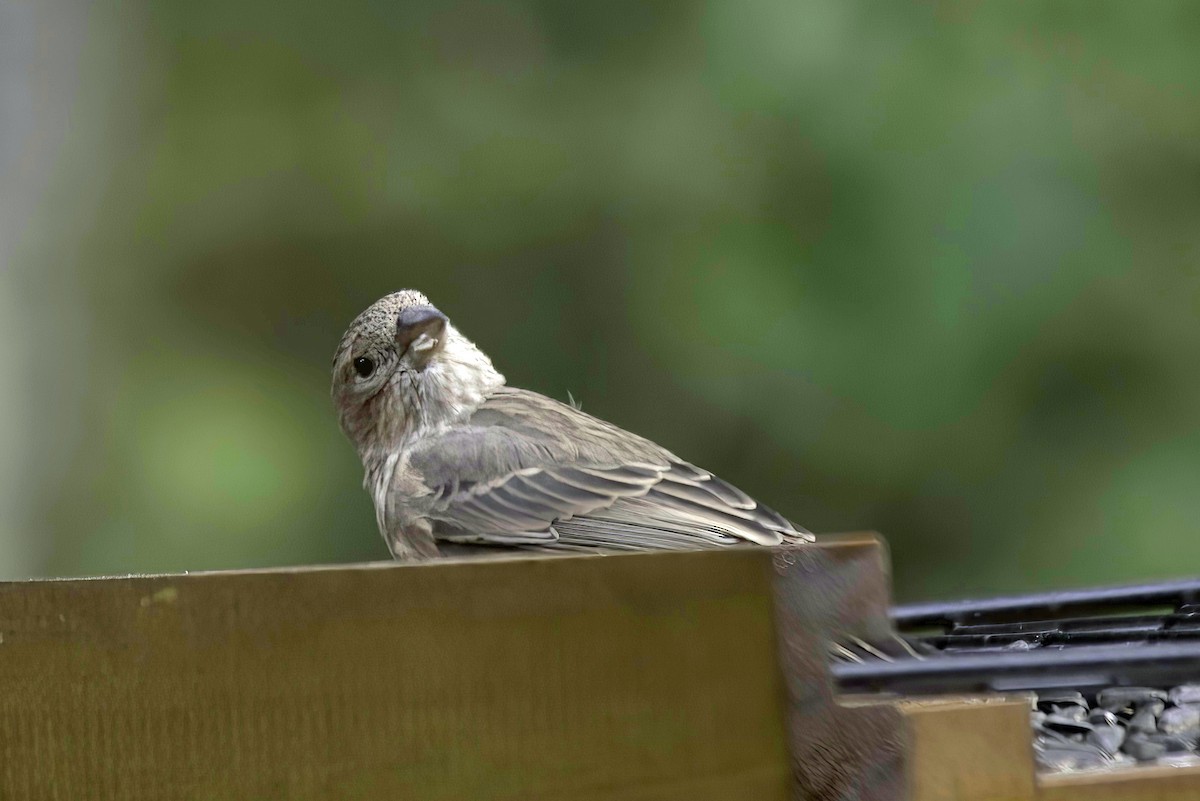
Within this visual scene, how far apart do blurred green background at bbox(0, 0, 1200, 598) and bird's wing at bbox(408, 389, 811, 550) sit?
152cm

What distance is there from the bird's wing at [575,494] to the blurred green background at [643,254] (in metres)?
1.52

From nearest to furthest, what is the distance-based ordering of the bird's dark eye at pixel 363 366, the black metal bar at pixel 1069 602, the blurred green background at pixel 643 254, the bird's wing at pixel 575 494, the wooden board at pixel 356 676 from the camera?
1. the wooden board at pixel 356 676
2. the black metal bar at pixel 1069 602
3. the bird's wing at pixel 575 494
4. the bird's dark eye at pixel 363 366
5. the blurred green background at pixel 643 254

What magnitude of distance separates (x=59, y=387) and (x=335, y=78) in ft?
5.32

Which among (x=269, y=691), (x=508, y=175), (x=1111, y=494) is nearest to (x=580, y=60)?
(x=508, y=175)

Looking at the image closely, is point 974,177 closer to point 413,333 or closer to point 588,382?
point 588,382

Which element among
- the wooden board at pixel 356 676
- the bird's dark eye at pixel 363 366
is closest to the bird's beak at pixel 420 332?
the bird's dark eye at pixel 363 366

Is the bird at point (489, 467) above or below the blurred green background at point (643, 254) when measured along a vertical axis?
below

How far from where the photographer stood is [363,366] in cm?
344

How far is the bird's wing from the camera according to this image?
288 centimetres

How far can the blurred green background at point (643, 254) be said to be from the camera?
173 inches

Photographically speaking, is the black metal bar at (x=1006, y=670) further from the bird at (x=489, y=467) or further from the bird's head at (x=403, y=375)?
the bird's head at (x=403, y=375)

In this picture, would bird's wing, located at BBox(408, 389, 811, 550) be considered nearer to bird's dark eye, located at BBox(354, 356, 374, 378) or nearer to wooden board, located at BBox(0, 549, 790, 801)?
bird's dark eye, located at BBox(354, 356, 374, 378)

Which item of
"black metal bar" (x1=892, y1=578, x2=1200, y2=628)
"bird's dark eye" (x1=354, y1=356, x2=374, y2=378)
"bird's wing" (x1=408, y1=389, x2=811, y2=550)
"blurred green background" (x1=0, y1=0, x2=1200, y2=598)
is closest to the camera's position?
"black metal bar" (x1=892, y1=578, x2=1200, y2=628)

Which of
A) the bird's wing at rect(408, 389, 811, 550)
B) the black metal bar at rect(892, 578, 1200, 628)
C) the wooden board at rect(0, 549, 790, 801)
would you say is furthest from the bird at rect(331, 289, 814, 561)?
the wooden board at rect(0, 549, 790, 801)
